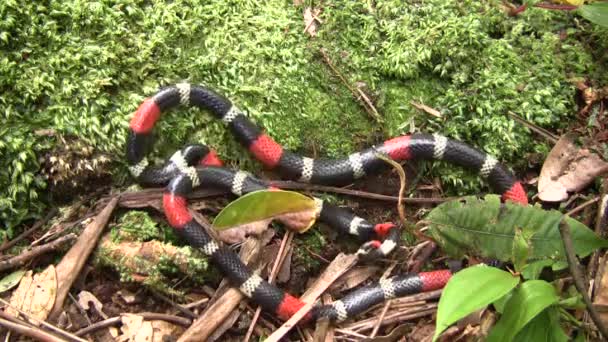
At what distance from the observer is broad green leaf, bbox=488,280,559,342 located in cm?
212

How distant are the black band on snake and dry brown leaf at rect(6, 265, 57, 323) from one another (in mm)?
704

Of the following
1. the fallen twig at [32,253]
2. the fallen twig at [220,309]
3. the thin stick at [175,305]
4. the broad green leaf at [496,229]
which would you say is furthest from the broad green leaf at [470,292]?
the fallen twig at [32,253]

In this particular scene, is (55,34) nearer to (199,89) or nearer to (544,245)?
(199,89)

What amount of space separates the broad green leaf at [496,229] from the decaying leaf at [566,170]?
1004 millimetres

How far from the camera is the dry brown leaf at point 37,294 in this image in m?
2.86

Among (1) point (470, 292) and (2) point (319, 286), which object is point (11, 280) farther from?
(1) point (470, 292)

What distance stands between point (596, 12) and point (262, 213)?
7.54ft

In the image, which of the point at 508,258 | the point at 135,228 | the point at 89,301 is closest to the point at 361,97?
the point at 508,258

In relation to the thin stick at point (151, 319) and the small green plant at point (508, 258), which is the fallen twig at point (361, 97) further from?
the thin stick at point (151, 319)

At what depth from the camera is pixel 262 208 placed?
2.94 metres

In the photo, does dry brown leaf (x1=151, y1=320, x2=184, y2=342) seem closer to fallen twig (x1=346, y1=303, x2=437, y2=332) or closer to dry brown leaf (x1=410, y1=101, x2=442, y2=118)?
fallen twig (x1=346, y1=303, x2=437, y2=332)

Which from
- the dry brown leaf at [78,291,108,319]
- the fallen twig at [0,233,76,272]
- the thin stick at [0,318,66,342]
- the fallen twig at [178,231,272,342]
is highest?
the fallen twig at [0,233,76,272]

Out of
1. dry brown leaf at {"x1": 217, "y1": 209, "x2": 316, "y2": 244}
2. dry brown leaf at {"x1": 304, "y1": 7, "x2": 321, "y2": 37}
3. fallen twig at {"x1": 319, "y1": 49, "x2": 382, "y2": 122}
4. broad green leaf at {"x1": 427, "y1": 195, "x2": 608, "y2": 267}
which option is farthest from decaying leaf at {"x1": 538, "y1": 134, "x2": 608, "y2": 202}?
dry brown leaf at {"x1": 304, "y1": 7, "x2": 321, "y2": 37}

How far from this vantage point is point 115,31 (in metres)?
3.48
